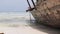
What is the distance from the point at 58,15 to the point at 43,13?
0.08 metres

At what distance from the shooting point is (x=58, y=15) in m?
0.46

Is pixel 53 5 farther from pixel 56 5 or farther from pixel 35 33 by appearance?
pixel 35 33

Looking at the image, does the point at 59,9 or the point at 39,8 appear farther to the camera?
the point at 39,8

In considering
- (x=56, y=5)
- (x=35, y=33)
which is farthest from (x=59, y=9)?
(x=35, y=33)

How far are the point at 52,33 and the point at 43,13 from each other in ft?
0.27

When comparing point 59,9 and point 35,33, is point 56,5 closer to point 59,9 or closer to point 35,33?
point 59,9

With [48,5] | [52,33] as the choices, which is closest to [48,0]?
[48,5]

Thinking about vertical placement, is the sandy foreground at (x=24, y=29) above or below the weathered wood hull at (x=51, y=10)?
below

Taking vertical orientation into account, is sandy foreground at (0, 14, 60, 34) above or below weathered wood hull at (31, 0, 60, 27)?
below

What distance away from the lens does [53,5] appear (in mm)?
465

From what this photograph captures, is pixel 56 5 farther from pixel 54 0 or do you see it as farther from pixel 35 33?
pixel 35 33

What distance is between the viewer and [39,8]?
55 cm

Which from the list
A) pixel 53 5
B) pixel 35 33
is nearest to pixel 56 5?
pixel 53 5

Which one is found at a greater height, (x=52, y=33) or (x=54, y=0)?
(x=54, y=0)
